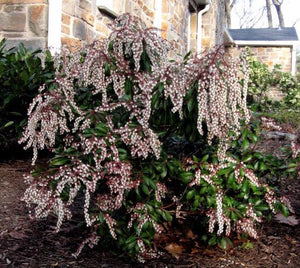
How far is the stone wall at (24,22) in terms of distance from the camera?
477 centimetres

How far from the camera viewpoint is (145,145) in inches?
81.0

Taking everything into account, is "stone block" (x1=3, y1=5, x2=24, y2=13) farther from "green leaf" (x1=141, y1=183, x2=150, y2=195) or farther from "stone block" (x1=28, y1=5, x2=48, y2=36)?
"green leaf" (x1=141, y1=183, x2=150, y2=195)

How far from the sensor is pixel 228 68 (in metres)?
2.01

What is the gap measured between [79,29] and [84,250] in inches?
129

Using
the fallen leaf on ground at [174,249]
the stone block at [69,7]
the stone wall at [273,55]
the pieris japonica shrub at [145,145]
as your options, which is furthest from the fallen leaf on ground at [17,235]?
the stone wall at [273,55]

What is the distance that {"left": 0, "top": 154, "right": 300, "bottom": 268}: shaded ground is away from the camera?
96.6 inches

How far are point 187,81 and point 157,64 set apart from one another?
1.32 feet

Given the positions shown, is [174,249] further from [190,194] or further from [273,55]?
[273,55]

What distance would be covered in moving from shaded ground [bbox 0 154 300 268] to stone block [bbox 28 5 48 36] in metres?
2.38

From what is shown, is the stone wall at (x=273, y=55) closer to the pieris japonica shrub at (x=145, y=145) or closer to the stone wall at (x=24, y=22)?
the stone wall at (x=24, y=22)

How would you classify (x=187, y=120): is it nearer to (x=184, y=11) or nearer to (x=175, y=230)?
(x=175, y=230)

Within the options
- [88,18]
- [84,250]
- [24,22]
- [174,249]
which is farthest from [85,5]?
[174,249]

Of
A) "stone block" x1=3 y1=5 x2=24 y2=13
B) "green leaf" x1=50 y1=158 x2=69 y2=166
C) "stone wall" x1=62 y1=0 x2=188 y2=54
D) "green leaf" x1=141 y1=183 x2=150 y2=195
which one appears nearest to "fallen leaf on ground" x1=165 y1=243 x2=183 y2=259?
"green leaf" x1=141 y1=183 x2=150 y2=195

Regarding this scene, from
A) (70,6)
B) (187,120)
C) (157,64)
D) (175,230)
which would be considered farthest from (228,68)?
(70,6)
